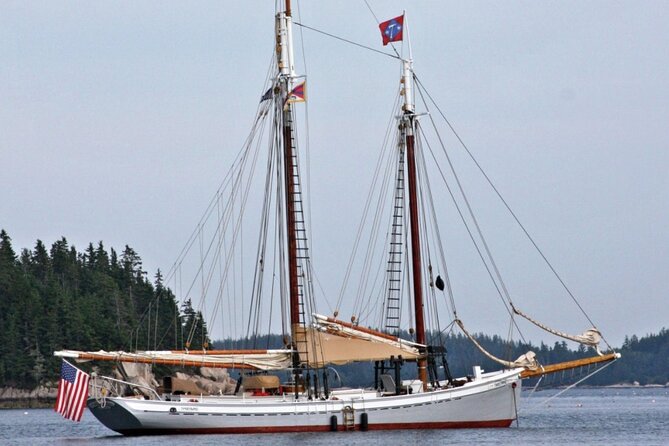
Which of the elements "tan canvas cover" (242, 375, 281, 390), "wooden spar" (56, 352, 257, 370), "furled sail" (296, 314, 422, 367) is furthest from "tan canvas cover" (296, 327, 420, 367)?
"wooden spar" (56, 352, 257, 370)

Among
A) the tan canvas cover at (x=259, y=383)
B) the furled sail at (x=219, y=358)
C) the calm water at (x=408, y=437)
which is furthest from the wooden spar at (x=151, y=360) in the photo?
the calm water at (x=408, y=437)

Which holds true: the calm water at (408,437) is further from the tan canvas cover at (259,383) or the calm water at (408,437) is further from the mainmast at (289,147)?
the mainmast at (289,147)

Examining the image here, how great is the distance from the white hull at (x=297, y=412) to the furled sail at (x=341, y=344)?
10.9 feet

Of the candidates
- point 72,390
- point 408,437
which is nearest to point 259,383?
point 408,437

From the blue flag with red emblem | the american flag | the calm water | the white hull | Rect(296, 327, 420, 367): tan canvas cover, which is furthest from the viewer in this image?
the blue flag with red emblem

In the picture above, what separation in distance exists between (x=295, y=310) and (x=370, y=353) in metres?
5.45

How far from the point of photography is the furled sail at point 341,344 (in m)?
84.3

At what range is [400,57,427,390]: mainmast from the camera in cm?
8712

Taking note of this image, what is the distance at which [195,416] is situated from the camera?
7925 cm

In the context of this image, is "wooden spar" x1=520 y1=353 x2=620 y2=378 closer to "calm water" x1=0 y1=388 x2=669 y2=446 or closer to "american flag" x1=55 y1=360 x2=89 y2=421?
"calm water" x1=0 y1=388 x2=669 y2=446

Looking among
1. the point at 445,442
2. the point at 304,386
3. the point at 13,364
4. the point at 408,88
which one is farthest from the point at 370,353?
the point at 13,364

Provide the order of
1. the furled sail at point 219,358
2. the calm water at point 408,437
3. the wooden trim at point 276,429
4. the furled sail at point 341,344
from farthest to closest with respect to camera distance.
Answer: the furled sail at point 341,344 < the furled sail at point 219,358 < the wooden trim at point 276,429 < the calm water at point 408,437

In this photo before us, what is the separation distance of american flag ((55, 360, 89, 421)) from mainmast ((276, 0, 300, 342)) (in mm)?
13940

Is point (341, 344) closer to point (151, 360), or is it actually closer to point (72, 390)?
point (151, 360)
